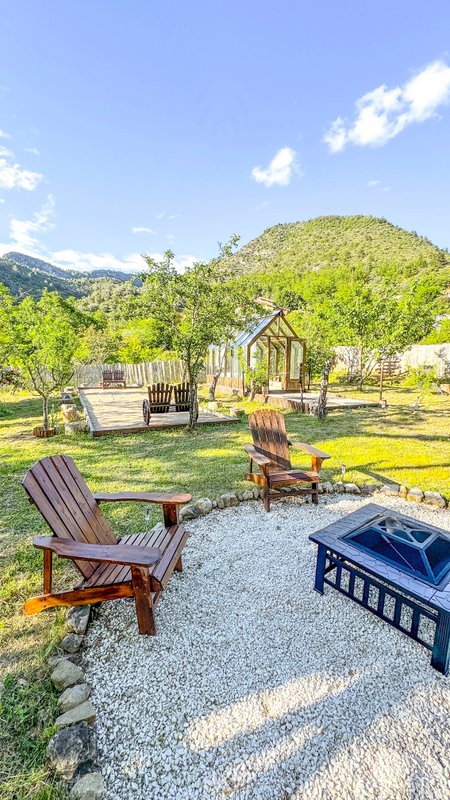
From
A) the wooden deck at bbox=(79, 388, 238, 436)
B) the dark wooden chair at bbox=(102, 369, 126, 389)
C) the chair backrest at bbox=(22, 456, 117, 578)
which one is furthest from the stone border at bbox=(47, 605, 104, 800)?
the dark wooden chair at bbox=(102, 369, 126, 389)

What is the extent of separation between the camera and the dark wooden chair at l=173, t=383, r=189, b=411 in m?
8.16

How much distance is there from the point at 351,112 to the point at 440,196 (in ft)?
41.3

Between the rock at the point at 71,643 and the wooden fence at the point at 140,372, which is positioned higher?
the wooden fence at the point at 140,372

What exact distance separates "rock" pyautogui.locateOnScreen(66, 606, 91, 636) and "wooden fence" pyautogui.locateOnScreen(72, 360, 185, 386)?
55.7ft

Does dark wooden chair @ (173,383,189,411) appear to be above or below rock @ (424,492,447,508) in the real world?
above

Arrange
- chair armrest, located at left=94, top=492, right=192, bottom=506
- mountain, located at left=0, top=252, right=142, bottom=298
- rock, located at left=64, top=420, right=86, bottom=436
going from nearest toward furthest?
chair armrest, located at left=94, top=492, right=192, bottom=506 < rock, located at left=64, top=420, right=86, bottom=436 < mountain, located at left=0, top=252, right=142, bottom=298

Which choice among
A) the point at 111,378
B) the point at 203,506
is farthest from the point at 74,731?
the point at 111,378

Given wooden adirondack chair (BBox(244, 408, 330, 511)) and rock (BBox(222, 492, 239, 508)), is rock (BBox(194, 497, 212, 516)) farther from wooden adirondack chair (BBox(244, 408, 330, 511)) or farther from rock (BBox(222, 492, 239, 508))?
wooden adirondack chair (BBox(244, 408, 330, 511))

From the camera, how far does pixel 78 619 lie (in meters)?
2.12

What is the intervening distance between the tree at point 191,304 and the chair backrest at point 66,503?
16.1 feet

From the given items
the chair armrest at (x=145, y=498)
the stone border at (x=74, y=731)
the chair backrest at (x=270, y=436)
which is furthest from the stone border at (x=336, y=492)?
the stone border at (x=74, y=731)

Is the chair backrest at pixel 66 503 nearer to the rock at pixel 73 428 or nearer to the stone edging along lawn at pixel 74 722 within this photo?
the stone edging along lawn at pixel 74 722

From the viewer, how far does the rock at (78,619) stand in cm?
208

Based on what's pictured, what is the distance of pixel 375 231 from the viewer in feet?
156
